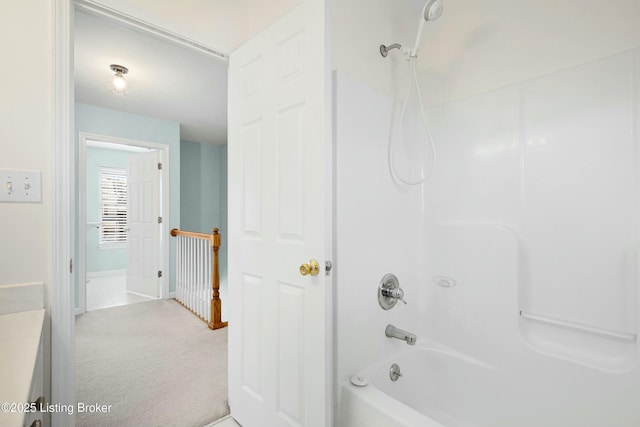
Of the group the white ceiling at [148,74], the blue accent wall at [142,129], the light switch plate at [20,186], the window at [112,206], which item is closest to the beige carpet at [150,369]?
the blue accent wall at [142,129]

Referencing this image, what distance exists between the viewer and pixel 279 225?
1.35 m

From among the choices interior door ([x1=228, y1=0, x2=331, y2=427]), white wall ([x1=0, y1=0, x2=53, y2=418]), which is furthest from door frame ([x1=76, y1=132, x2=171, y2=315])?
interior door ([x1=228, y1=0, x2=331, y2=427])

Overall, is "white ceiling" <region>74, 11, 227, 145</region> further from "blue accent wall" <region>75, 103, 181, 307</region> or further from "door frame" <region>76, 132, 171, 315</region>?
"door frame" <region>76, 132, 171, 315</region>

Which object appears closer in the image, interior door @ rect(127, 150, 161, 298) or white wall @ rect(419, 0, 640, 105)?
white wall @ rect(419, 0, 640, 105)

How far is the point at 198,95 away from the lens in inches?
Answer: 127

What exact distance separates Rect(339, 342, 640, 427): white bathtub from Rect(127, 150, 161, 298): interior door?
370cm

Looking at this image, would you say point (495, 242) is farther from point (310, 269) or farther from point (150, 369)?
point (150, 369)

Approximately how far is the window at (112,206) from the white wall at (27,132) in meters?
5.29

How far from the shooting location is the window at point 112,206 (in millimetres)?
5578

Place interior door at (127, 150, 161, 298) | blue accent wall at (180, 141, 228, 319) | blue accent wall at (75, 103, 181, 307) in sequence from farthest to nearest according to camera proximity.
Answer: blue accent wall at (180, 141, 228, 319)
interior door at (127, 150, 161, 298)
blue accent wall at (75, 103, 181, 307)

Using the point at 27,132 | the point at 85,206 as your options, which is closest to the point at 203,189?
the point at 85,206

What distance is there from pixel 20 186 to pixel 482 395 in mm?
2273

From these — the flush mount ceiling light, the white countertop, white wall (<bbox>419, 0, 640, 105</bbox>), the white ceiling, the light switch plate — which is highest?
the white ceiling

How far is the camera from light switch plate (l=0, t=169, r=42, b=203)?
1053mm
